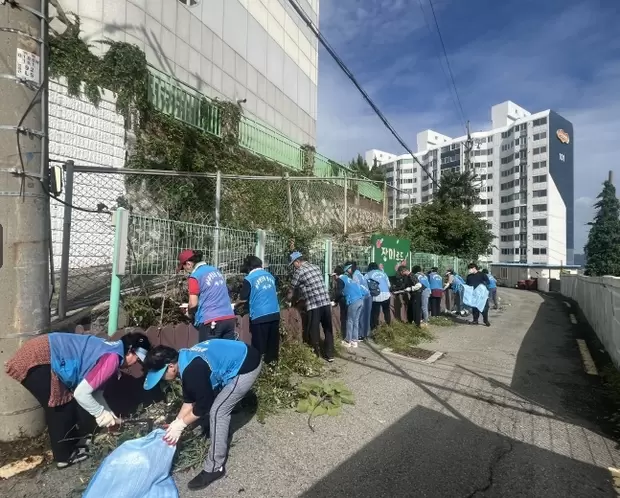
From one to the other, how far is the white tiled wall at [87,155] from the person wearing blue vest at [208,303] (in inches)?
55.7

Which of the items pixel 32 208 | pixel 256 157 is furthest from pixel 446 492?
pixel 256 157

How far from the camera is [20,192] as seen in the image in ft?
10.8

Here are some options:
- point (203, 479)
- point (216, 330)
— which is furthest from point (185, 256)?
point (203, 479)

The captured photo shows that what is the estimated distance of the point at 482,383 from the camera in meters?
5.93

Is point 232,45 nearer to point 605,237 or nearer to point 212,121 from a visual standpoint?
point 212,121

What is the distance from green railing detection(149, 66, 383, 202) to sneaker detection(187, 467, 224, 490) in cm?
691

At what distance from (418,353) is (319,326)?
2125mm

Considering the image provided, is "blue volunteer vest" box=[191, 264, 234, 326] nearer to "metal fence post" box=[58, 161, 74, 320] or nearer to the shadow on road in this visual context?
"metal fence post" box=[58, 161, 74, 320]

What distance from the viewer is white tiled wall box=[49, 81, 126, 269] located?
219 inches

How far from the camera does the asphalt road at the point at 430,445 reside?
3.19 meters

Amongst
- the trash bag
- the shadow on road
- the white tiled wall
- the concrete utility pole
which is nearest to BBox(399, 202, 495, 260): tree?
the white tiled wall

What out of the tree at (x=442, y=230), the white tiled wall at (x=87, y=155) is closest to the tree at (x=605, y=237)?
the tree at (x=442, y=230)

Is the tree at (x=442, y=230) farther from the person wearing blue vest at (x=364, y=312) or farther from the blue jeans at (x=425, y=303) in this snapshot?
the person wearing blue vest at (x=364, y=312)

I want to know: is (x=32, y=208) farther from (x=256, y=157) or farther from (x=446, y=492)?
(x=256, y=157)
